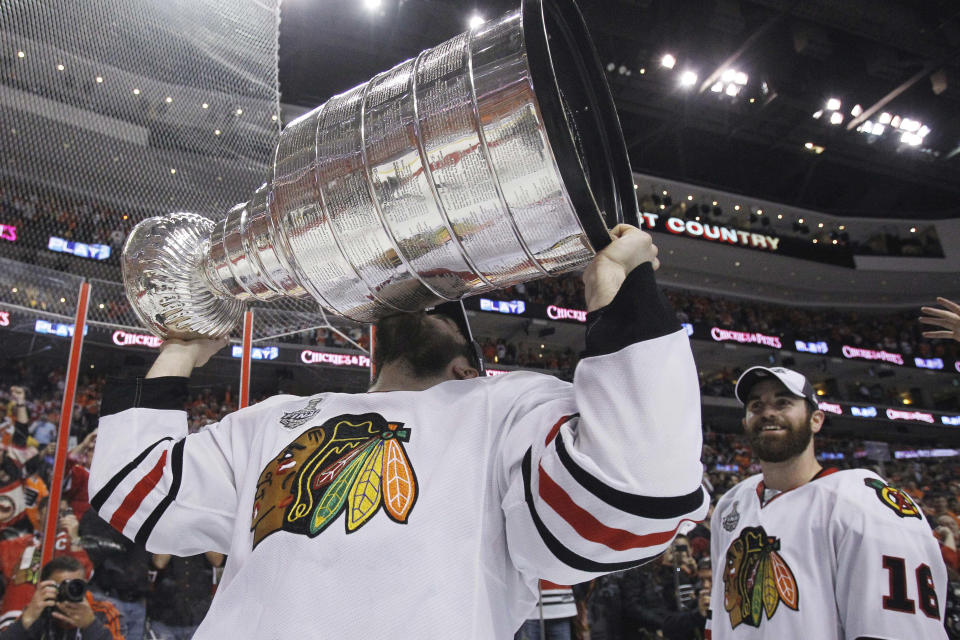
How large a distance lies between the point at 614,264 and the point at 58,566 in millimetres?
2461

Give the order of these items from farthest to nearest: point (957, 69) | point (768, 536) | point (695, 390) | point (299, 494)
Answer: point (957, 69) → point (768, 536) → point (299, 494) → point (695, 390)

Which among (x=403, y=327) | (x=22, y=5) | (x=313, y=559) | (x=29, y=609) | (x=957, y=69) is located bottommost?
(x=29, y=609)

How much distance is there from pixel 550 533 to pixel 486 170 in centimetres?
39

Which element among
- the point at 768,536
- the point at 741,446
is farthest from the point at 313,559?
the point at 741,446

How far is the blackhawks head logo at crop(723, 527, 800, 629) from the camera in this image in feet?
5.60

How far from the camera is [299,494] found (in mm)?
831

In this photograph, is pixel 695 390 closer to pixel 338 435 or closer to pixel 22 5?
pixel 338 435

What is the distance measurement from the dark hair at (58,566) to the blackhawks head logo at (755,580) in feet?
7.19

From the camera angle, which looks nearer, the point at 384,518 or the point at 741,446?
the point at 384,518

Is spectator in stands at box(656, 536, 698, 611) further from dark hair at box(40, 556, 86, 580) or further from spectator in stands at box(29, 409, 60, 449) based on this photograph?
spectator in stands at box(29, 409, 60, 449)

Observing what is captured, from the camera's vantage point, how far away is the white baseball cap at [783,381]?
2.08 m

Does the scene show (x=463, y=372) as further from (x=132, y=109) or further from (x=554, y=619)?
(x=554, y=619)

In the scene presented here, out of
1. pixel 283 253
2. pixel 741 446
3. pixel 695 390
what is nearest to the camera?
pixel 695 390

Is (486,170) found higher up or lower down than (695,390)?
higher up
